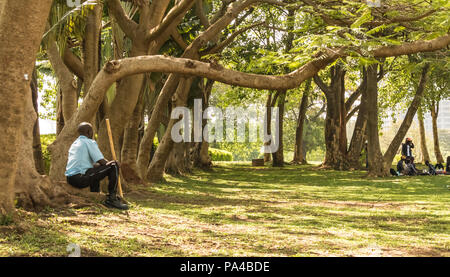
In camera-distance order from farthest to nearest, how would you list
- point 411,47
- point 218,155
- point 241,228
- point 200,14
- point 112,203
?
point 218,155
point 200,14
point 411,47
point 112,203
point 241,228

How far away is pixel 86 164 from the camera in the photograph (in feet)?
33.3

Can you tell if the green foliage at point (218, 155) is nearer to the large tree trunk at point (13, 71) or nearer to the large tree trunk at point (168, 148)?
the large tree trunk at point (168, 148)

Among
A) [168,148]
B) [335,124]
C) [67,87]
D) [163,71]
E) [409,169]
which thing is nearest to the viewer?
[163,71]

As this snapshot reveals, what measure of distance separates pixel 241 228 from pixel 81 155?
3119 millimetres

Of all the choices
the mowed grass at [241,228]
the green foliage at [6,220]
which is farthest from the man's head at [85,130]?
the green foliage at [6,220]

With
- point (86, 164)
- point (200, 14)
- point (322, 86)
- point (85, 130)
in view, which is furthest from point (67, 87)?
point (322, 86)

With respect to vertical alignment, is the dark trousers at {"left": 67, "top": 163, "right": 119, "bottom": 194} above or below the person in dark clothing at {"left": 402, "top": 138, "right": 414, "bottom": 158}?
below

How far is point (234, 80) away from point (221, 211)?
2647 millimetres

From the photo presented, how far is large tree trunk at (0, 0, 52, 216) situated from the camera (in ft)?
23.7

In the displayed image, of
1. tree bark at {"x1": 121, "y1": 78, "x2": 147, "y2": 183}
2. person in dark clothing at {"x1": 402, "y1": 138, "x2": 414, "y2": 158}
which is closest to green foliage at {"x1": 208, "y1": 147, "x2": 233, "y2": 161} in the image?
person in dark clothing at {"x1": 402, "y1": 138, "x2": 414, "y2": 158}

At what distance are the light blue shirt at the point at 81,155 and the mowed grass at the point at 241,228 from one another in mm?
798

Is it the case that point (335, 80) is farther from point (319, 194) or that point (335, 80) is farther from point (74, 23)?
point (74, 23)

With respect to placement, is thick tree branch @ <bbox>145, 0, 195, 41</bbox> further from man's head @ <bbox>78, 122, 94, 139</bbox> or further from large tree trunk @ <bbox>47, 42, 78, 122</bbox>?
man's head @ <bbox>78, 122, 94, 139</bbox>

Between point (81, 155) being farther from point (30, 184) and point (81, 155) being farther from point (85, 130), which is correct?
point (30, 184)
